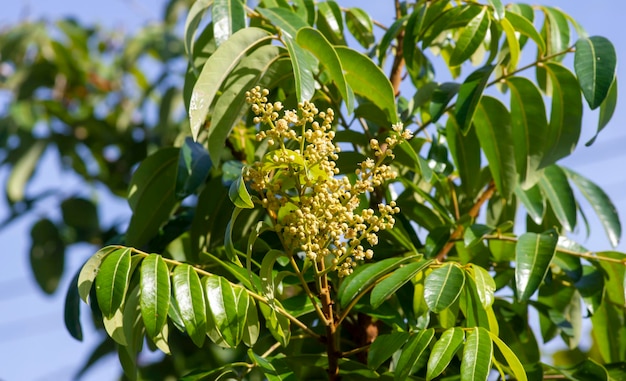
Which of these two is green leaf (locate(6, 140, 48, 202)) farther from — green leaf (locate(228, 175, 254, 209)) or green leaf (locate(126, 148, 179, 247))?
green leaf (locate(228, 175, 254, 209))

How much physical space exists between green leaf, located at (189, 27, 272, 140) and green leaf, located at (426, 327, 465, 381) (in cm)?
39

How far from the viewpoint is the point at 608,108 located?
131 centimetres

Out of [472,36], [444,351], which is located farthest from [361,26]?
[444,351]

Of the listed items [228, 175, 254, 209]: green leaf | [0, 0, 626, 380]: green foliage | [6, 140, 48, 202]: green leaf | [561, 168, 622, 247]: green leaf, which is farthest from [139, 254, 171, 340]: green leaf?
[6, 140, 48, 202]: green leaf

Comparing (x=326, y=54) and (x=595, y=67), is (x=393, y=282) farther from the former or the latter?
(x=595, y=67)

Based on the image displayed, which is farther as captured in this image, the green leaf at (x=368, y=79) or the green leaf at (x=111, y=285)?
the green leaf at (x=368, y=79)

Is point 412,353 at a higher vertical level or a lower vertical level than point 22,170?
higher

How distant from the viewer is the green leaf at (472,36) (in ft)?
4.46

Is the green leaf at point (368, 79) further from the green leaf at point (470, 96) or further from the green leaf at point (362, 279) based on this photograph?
the green leaf at point (362, 279)

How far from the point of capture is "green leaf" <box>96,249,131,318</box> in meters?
1.01

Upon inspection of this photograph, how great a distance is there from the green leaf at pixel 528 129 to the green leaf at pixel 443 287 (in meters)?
0.34

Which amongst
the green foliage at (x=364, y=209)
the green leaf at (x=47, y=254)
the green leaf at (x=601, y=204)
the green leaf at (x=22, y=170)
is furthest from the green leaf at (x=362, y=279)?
the green leaf at (x=22, y=170)

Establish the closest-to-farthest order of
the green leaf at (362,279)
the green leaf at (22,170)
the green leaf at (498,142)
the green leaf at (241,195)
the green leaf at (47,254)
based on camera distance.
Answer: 1. the green leaf at (241,195)
2. the green leaf at (362,279)
3. the green leaf at (498,142)
4. the green leaf at (47,254)
5. the green leaf at (22,170)

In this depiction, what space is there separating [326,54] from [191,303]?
40 centimetres
